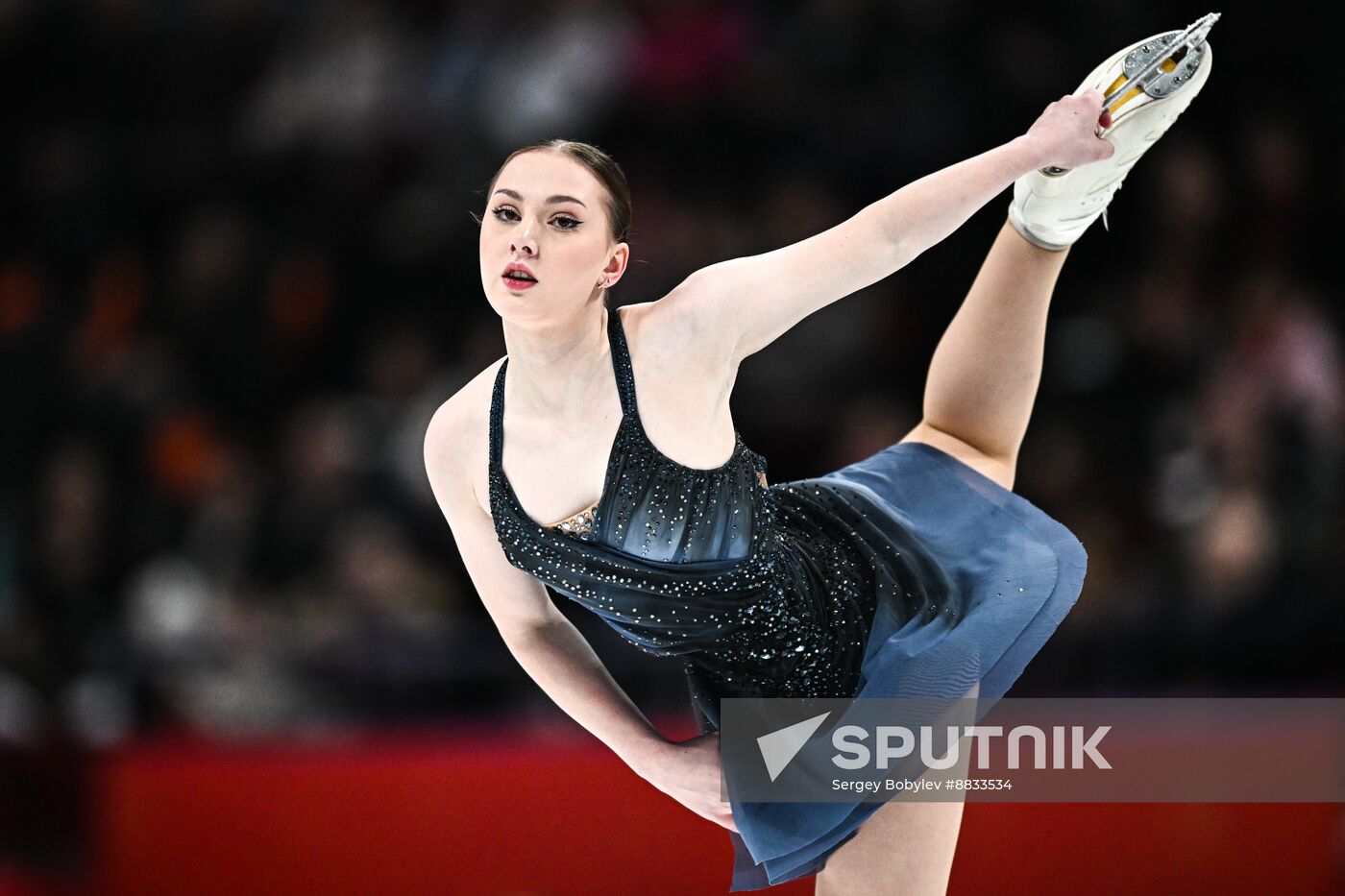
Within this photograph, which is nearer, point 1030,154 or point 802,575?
point 1030,154

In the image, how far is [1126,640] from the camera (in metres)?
4.26

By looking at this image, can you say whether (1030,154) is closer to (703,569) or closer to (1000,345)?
(1000,345)

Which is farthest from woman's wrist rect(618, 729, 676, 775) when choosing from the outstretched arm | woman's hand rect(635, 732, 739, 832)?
the outstretched arm

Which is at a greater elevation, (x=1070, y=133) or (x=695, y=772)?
(x=1070, y=133)

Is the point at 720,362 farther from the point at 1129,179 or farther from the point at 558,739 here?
the point at 1129,179

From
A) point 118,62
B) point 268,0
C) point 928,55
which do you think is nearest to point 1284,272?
point 928,55

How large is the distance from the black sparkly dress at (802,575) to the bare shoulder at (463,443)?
0.11 feet

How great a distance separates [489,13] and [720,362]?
13.1ft

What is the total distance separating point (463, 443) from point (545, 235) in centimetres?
38

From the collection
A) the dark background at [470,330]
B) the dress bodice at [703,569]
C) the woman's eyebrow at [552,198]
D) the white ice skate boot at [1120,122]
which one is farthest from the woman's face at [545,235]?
the dark background at [470,330]

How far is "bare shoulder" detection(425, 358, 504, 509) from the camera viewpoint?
260 centimetres

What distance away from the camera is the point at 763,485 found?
272 cm

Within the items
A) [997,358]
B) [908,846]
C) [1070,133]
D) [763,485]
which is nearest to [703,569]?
[763,485]

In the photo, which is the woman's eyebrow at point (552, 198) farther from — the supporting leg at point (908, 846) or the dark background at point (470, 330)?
the dark background at point (470, 330)
